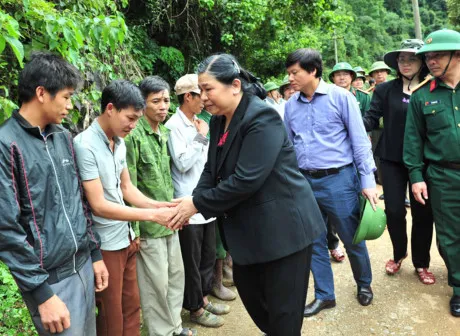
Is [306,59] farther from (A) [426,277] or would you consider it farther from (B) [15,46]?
(A) [426,277]

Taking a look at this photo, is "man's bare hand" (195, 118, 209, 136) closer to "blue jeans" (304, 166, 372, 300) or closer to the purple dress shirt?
the purple dress shirt

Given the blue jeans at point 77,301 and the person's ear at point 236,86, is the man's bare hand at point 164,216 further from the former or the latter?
the person's ear at point 236,86

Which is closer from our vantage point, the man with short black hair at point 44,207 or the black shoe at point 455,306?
the man with short black hair at point 44,207

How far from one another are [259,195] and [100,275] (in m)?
1.00

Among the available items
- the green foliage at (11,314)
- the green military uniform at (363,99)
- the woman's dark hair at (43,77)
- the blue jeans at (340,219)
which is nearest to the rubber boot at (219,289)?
the blue jeans at (340,219)

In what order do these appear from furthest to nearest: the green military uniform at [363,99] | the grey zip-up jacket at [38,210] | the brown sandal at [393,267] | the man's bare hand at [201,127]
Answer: the green military uniform at [363,99] < the brown sandal at [393,267] < the man's bare hand at [201,127] < the grey zip-up jacket at [38,210]

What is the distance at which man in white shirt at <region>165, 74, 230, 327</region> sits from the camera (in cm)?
317

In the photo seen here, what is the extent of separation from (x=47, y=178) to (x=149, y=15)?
20.9ft

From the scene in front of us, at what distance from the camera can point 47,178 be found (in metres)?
1.78

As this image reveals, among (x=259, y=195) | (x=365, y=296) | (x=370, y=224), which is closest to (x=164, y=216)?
(x=259, y=195)

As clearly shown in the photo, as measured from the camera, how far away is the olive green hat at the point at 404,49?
3699 mm

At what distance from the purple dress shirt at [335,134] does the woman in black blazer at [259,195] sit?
3.65 ft

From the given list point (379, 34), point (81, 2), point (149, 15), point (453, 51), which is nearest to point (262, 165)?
point (453, 51)

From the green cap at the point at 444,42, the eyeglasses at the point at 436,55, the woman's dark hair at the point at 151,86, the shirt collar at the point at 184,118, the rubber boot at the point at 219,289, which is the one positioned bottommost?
the rubber boot at the point at 219,289
